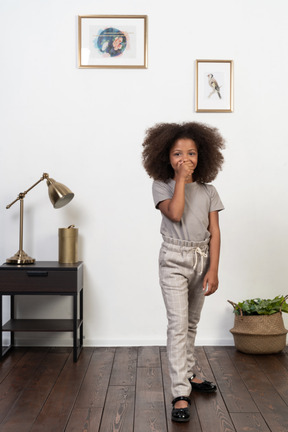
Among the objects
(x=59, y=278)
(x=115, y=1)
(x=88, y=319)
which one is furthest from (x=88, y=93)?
(x=88, y=319)

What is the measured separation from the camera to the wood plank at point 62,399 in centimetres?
210

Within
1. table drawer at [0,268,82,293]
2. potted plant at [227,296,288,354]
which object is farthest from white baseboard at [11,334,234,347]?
table drawer at [0,268,82,293]

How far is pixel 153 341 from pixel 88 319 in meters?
0.42

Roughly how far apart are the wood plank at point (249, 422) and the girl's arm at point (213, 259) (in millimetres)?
492

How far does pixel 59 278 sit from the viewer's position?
3.08 metres

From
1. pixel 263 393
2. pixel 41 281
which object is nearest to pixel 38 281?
pixel 41 281

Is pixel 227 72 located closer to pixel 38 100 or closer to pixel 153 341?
pixel 38 100

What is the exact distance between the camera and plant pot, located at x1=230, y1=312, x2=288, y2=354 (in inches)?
124

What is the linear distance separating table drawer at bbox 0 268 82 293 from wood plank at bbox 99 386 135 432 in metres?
0.73

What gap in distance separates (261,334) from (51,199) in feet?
4.57

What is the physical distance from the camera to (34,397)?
2408 mm

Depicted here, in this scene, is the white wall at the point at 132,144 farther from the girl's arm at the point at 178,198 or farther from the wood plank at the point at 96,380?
the girl's arm at the point at 178,198

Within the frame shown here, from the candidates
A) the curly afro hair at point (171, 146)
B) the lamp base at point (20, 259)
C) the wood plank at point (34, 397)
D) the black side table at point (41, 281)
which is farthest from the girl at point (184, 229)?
the lamp base at point (20, 259)

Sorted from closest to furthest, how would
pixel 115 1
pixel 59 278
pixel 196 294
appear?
pixel 196 294 < pixel 59 278 < pixel 115 1
